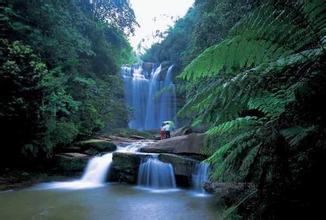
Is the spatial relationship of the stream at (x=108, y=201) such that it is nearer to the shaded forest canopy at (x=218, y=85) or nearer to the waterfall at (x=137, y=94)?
the shaded forest canopy at (x=218, y=85)

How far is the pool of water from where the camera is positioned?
197 inches

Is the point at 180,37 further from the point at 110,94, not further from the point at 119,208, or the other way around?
the point at 119,208

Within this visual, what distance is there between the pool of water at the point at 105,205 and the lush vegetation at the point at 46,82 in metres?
1.80

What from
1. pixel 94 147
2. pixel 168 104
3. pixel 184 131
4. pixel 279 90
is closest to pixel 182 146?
pixel 184 131

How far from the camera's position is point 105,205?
5715mm

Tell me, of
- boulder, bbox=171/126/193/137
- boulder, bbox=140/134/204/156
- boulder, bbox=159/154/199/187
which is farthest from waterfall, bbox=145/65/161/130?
boulder, bbox=159/154/199/187

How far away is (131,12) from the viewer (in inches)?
583

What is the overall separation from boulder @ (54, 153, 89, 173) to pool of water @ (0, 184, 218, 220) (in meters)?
1.91

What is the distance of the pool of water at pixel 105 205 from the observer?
4.99 meters

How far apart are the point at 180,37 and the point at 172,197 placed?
16701 mm

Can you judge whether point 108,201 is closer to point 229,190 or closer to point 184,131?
point 229,190

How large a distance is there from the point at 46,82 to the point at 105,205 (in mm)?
3788

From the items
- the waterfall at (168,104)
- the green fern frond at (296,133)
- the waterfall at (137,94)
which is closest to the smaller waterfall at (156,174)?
the green fern frond at (296,133)

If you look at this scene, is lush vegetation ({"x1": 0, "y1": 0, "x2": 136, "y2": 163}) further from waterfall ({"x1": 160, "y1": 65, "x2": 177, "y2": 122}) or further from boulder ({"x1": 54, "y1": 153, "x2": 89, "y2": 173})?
waterfall ({"x1": 160, "y1": 65, "x2": 177, "y2": 122})
